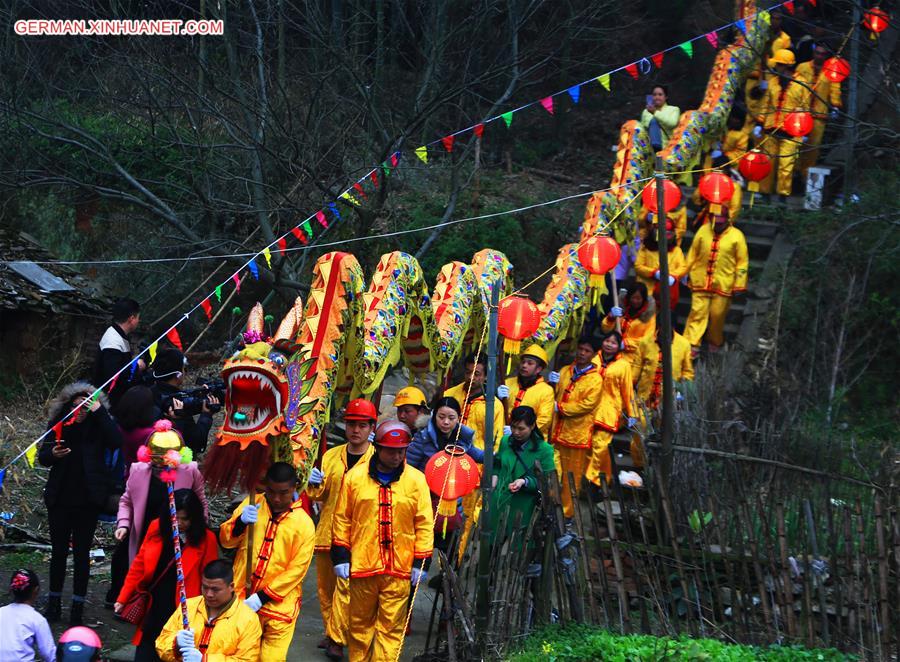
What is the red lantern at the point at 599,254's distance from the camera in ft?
36.4

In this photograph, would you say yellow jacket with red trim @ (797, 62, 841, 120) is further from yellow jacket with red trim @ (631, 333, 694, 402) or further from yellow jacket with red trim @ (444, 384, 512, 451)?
yellow jacket with red trim @ (444, 384, 512, 451)

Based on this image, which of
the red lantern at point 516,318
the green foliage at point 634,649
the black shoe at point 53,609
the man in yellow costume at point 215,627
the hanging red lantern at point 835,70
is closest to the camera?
the man in yellow costume at point 215,627

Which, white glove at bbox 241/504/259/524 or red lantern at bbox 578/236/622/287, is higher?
red lantern at bbox 578/236/622/287

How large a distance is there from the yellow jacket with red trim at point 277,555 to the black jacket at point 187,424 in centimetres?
184

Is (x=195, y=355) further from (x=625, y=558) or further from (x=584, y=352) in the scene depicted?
(x=625, y=558)

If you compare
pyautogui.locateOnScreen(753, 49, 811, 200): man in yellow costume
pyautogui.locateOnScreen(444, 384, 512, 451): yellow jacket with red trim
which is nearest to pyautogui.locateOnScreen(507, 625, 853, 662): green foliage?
pyautogui.locateOnScreen(444, 384, 512, 451): yellow jacket with red trim

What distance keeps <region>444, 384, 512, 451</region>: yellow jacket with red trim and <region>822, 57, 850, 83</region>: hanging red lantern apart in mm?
5921

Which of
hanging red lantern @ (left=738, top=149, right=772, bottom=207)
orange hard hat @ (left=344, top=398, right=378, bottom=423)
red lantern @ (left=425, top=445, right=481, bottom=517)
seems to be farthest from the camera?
hanging red lantern @ (left=738, top=149, right=772, bottom=207)

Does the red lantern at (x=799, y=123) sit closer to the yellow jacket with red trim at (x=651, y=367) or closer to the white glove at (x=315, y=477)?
the yellow jacket with red trim at (x=651, y=367)

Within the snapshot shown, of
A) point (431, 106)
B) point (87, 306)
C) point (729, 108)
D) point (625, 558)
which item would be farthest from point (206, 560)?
point (729, 108)

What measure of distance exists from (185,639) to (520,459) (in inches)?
134

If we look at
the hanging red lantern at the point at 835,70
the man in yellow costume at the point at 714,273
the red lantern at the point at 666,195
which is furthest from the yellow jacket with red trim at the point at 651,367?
the hanging red lantern at the point at 835,70

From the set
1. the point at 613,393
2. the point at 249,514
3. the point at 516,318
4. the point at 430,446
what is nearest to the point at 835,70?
the point at 613,393

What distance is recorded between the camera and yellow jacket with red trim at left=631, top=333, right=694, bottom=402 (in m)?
12.1
